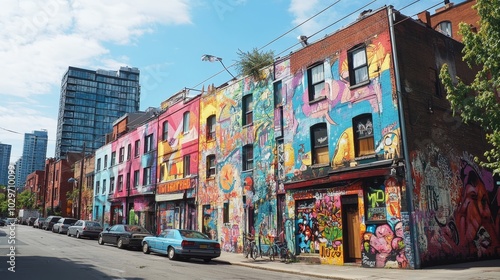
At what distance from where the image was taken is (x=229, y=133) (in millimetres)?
23328

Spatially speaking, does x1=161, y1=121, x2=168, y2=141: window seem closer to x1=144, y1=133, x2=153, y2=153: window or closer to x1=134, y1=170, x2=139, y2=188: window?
x1=144, y1=133, x2=153, y2=153: window

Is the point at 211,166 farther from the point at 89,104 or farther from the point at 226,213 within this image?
the point at 89,104

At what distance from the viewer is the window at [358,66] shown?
1635cm

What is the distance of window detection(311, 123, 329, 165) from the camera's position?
1743cm

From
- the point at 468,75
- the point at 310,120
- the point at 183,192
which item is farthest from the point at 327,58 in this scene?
the point at 183,192

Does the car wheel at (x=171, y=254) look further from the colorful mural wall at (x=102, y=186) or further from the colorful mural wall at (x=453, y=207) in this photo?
the colorful mural wall at (x=102, y=186)

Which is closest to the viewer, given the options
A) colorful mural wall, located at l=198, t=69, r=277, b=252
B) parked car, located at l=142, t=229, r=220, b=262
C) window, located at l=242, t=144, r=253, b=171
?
parked car, located at l=142, t=229, r=220, b=262

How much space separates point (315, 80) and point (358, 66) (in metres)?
2.42

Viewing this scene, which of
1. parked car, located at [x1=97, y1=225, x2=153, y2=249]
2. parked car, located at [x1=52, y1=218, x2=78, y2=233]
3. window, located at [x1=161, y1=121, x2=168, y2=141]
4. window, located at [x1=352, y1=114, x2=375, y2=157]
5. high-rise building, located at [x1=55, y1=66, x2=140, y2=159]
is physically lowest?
parked car, located at [x1=97, y1=225, x2=153, y2=249]

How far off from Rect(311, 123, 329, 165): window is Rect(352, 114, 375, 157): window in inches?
63.8

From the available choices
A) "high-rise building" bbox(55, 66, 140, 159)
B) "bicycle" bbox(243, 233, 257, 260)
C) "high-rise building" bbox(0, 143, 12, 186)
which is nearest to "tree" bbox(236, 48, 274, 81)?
"bicycle" bbox(243, 233, 257, 260)

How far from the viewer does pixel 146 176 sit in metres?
32.8

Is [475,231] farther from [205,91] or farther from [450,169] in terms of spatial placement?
[205,91]

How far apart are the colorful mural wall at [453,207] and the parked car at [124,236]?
14.6 metres
